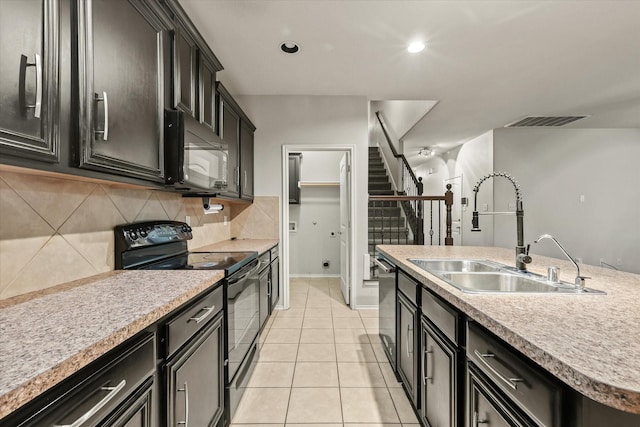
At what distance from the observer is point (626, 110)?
13.5 feet

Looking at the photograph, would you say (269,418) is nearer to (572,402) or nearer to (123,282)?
(123,282)

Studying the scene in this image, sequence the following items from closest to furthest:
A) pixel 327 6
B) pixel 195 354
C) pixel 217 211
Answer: pixel 195 354 < pixel 327 6 < pixel 217 211

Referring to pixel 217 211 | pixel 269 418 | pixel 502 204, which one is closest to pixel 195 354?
pixel 269 418

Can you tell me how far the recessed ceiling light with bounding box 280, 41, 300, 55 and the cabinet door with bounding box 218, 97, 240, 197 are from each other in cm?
71

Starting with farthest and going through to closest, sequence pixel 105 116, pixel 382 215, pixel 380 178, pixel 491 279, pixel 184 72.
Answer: pixel 380 178
pixel 382 215
pixel 184 72
pixel 491 279
pixel 105 116

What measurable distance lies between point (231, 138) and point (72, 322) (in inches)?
85.9

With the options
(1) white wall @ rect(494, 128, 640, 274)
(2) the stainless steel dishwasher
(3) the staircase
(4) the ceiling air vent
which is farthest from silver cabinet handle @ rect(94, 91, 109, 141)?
(1) white wall @ rect(494, 128, 640, 274)

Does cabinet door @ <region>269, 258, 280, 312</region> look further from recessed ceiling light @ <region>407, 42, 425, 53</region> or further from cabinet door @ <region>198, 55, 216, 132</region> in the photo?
recessed ceiling light @ <region>407, 42, 425, 53</region>

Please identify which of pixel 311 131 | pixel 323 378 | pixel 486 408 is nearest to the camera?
pixel 486 408

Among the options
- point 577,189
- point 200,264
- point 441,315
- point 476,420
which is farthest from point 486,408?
point 577,189

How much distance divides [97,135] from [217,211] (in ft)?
6.71

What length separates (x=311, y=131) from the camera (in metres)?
3.55

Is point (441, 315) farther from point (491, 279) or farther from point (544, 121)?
point (544, 121)

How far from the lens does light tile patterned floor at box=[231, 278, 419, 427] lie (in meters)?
1.70
